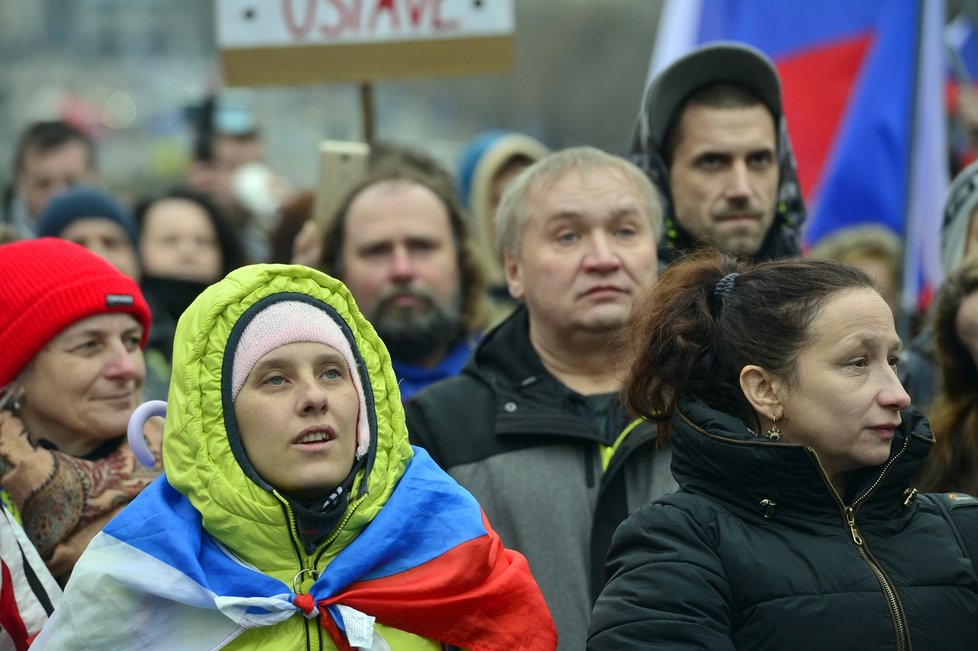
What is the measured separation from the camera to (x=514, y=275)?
5.21 metres

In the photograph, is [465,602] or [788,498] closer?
[788,498]

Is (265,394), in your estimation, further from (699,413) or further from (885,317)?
(885,317)

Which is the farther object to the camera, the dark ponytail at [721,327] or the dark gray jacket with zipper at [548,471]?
the dark gray jacket with zipper at [548,471]

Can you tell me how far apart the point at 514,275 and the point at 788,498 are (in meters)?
1.77

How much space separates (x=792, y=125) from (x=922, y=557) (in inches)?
197

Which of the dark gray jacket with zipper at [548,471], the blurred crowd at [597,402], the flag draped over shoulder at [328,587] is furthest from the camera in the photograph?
the dark gray jacket with zipper at [548,471]

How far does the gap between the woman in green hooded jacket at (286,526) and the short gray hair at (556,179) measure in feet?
4.07

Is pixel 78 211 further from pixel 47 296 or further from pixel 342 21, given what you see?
pixel 47 296

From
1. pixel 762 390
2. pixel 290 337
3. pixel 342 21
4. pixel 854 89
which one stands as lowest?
pixel 762 390

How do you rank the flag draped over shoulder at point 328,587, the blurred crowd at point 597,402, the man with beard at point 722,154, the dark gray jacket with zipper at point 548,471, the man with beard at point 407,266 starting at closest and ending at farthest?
1. the blurred crowd at point 597,402
2. the flag draped over shoulder at point 328,587
3. the dark gray jacket with zipper at point 548,471
4. the man with beard at point 722,154
5. the man with beard at point 407,266

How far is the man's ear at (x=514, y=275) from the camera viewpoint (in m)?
5.14

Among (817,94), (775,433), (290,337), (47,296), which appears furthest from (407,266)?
(817,94)

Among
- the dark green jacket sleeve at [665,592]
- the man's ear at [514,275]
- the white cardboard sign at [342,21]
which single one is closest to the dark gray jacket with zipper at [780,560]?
the dark green jacket sleeve at [665,592]

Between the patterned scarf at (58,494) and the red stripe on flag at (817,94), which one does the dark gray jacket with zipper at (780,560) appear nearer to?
the patterned scarf at (58,494)
